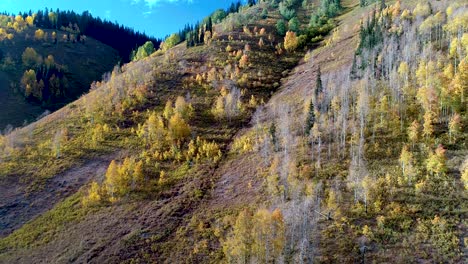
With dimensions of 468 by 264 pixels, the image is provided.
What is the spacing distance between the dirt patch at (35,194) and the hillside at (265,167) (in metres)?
0.37

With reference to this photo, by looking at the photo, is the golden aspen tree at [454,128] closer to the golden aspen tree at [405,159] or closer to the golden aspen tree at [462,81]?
the golden aspen tree at [462,81]

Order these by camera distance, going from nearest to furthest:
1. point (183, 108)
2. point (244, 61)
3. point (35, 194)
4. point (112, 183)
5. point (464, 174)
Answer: point (464, 174) < point (112, 183) < point (35, 194) < point (183, 108) < point (244, 61)

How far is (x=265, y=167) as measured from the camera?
96.2 m

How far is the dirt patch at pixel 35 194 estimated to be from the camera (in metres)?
90.6

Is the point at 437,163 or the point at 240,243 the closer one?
the point at 240,243

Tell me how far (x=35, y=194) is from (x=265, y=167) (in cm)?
5465

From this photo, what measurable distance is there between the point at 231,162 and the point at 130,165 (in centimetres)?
2502

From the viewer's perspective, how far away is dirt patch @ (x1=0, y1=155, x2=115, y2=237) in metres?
90.6

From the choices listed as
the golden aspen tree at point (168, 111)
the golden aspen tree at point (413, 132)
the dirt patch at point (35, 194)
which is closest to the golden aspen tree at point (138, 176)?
the dirt patch at point (35, 194)

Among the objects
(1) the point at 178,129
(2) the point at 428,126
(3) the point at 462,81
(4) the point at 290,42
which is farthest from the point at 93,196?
(4) the point at 290,42

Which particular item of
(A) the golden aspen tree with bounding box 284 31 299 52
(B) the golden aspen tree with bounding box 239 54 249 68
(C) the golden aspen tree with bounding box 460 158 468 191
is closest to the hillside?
(C) the golden aspen tree with bounding box 460 158 468 191

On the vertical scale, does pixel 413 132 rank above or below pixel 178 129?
below

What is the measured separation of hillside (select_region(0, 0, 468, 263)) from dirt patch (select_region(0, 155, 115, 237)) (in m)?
0.37

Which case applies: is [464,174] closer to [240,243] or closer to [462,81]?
[462,81]
